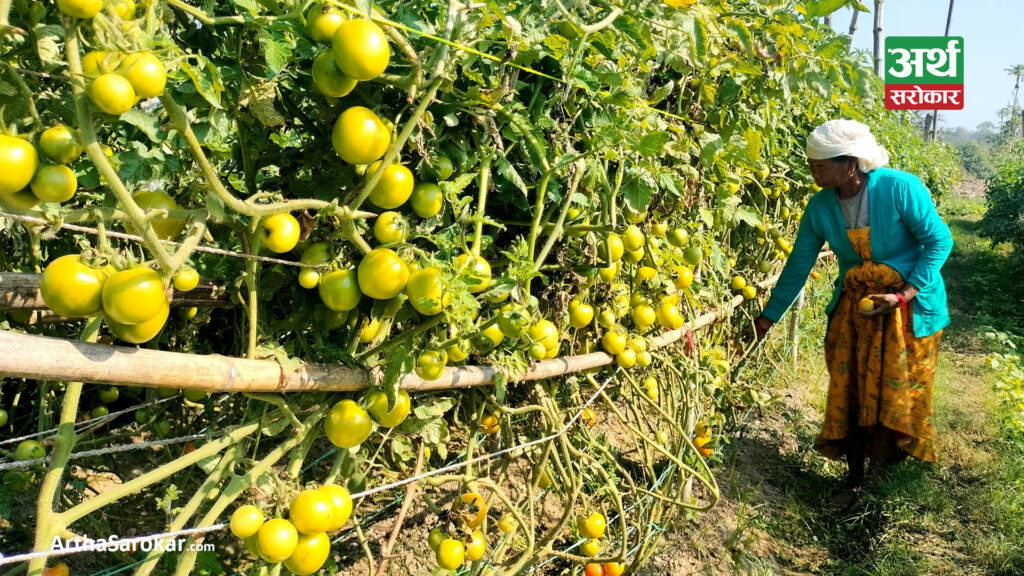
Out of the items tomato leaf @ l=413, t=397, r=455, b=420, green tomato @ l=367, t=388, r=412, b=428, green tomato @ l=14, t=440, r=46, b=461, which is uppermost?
green tomato @ l=367, t=388, r=412, b=428

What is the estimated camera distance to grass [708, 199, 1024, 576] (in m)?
2.68

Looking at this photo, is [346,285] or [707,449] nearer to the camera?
[346,285]

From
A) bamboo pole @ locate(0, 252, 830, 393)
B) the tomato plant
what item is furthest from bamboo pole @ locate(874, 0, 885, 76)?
bamboo pole @ locate(0, 252, 830, 393)

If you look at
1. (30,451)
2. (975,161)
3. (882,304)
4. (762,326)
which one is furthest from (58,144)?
(975,161)

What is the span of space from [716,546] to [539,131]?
2034 millimetres

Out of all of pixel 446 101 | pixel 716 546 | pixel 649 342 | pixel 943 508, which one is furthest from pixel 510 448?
pixel 943 508

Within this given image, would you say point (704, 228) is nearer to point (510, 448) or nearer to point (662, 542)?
point (662, 542)

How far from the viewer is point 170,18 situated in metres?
0.87

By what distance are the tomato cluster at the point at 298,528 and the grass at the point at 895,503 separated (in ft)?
6.57

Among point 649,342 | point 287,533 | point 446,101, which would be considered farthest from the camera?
point 649,342

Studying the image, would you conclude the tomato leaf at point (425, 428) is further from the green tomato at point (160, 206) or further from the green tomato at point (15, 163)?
the green tomato at point (15, 163)

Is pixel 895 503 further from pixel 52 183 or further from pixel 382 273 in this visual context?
pixel 52 183

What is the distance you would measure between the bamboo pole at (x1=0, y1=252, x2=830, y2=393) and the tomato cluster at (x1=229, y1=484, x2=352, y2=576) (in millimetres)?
179

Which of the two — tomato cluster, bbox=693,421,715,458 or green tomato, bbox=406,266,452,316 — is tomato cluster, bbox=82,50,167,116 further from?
tomato cluster, bbox=693,421,715,458
